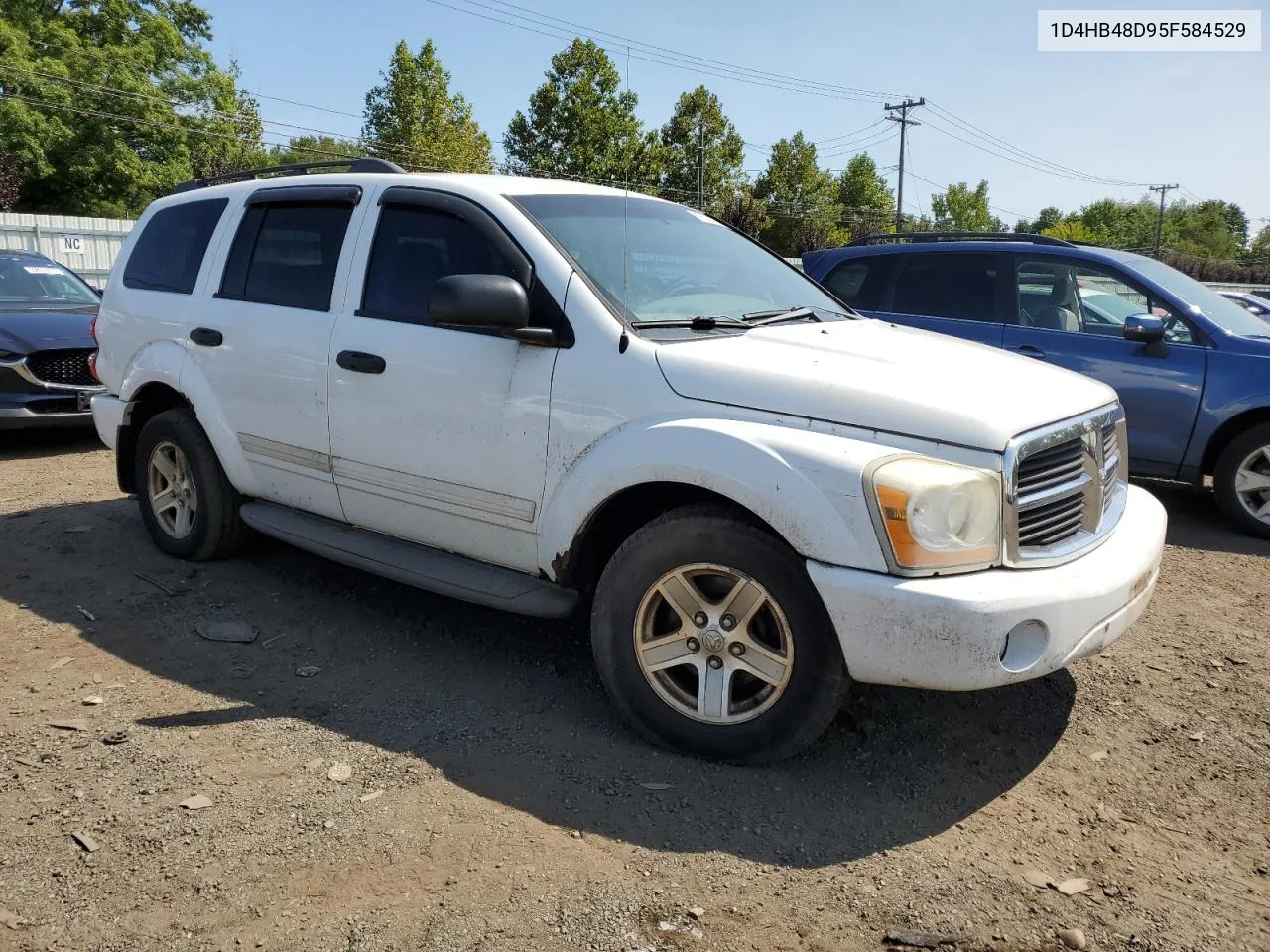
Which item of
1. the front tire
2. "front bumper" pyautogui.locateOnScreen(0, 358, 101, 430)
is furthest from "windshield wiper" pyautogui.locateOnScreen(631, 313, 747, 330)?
"front bumper" pyautogui.locateOnScreen(0, 358, 101, 430)

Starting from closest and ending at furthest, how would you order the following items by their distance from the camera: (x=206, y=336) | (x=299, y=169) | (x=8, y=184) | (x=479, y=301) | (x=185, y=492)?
(x=479, y=301), (x=206, y=336), (x=299, y=169), (x=185, y=492), (x=8, y=184)

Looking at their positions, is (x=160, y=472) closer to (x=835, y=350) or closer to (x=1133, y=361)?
(x=835, y=350)

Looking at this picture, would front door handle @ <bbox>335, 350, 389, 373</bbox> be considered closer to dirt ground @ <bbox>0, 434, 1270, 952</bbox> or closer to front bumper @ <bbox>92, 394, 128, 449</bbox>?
dirt ground @ <bbox>0, 434, 1270, 952</bbox>

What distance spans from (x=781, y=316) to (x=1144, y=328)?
12.3 ft

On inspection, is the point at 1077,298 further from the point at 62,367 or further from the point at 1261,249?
the point at 1261,249

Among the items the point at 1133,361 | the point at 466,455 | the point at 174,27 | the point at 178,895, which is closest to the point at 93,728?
the point at 178,895

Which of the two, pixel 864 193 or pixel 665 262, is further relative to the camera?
pixel 864 193

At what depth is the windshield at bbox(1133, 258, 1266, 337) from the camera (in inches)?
261

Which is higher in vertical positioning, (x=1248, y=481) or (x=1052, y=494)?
(x=1052, y=494)

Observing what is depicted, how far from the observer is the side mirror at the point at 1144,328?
639cm

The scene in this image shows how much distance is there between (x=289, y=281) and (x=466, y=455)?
1.42 metres

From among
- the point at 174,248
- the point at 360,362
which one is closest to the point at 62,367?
the point at 174,248

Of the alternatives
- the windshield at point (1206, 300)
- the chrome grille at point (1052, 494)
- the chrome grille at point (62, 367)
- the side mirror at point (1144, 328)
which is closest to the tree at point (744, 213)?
the windshield at point (1206, 300)

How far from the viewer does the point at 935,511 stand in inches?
108
